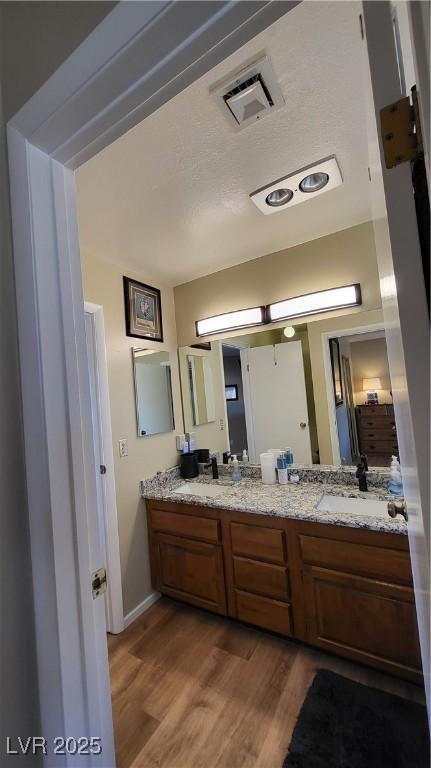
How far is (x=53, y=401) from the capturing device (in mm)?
657

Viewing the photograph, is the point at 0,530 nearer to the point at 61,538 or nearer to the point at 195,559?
the point at 61,538

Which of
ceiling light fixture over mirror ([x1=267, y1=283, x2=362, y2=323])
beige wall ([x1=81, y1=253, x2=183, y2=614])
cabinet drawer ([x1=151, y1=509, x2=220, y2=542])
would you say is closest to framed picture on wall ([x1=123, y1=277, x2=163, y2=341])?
beige wall ([x1=81, y1=253, x2=183, y2=614])

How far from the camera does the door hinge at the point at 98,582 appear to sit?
2.33 feet

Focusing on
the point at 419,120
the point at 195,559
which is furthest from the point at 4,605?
the point at 195,559

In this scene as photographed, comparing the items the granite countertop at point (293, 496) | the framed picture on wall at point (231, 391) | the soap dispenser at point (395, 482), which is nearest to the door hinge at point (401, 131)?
the granite countertop at point (293, 496)

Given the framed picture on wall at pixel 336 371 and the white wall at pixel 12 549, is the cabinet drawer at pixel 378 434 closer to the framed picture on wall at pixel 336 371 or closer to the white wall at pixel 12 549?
the framed picture on wall at pixel 336 371

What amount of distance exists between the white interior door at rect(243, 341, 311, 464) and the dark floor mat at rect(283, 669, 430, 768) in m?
1.16

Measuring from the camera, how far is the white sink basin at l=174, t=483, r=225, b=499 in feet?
7.29

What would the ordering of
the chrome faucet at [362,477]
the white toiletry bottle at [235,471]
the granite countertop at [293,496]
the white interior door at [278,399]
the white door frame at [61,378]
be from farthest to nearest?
the white toiletry bottle at [235,471], the white interior door at [278,399], the chrome faucet at [362,477], the granite countertop at [293,496], the white door frame at [61,378]

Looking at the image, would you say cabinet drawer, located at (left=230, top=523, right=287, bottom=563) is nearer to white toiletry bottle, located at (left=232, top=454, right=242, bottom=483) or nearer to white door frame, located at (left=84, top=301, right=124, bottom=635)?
white toiletry bottle, located at (left=232, top=454, right=242, bottom=483)

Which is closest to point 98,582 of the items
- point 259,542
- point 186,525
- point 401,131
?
point 401,131

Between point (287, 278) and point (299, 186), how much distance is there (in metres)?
0.69

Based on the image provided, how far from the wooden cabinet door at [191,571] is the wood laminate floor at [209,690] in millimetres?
160

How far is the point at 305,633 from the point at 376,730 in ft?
1.37
